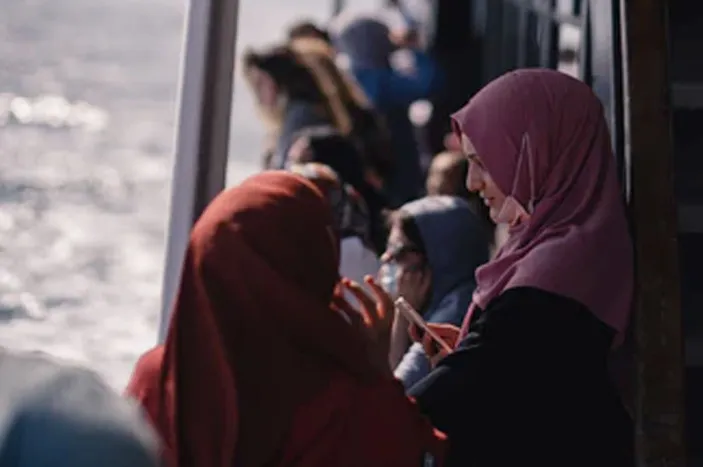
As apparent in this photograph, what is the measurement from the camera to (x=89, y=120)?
11.8m

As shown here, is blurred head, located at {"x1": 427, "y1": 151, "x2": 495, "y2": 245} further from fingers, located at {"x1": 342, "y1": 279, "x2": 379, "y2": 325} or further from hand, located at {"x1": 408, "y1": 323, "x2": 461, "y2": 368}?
fingers, located at {"x1": 342, "y1": 279, "x2": 379, "y2": 325}

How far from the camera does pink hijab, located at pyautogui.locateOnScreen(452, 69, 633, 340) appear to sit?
3.20m

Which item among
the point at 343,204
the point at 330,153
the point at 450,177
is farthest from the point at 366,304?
the point at 450,177

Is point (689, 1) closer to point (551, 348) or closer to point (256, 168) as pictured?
point (551, 348)

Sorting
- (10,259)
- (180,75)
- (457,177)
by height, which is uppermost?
(180,75)

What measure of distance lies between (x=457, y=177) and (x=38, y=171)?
452 cm

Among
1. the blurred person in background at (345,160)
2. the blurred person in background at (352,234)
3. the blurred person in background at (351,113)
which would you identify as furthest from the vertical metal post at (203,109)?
the blurred person in background at (351,113)

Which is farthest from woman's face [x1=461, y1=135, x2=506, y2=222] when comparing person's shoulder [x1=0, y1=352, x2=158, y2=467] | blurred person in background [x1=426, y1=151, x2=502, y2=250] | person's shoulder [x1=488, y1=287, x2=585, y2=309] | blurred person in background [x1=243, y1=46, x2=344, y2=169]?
blurred person in background [x1=243, y1=46, x2=344, y2=169]

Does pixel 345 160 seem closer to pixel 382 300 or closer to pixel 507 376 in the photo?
pixel 382 300

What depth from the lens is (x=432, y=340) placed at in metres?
3.51

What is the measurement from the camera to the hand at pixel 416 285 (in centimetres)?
408

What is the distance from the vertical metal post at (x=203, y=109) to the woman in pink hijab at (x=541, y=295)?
719mm

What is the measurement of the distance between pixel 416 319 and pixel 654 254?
0.45 meters

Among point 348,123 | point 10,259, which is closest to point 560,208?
point 348,123
